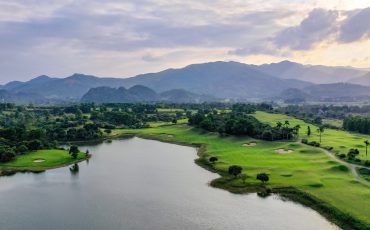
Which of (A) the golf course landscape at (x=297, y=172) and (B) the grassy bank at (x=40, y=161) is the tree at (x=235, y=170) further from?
(B) the grassy bank at (x=40, y=161)

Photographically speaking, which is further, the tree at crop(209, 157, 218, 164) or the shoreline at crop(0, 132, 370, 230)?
the tree at crop(209, 157, 218, 164)

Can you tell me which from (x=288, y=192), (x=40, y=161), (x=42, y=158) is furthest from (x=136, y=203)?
(x=42, y=158)

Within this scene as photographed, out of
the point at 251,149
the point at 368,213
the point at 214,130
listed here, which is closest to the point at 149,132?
the point at 214,130

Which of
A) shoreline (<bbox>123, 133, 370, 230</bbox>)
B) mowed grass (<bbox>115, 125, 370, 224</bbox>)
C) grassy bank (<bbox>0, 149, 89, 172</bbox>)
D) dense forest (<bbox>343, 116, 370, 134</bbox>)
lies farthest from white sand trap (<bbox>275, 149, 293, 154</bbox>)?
dense forest (<bbox>343, 116, 370, 134</bbox>)

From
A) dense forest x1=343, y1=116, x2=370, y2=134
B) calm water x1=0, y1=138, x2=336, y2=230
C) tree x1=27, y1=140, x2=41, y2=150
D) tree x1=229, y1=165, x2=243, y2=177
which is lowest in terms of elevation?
calm water x1=0, y1=138, x2=336, y2=230

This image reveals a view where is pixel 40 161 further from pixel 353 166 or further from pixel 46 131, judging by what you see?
pixel 353 166

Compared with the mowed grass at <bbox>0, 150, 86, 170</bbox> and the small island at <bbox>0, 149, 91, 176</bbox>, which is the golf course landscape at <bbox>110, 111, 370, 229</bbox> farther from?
the mowed grass at <bbox>0, 150, 86, 170</bbox>
